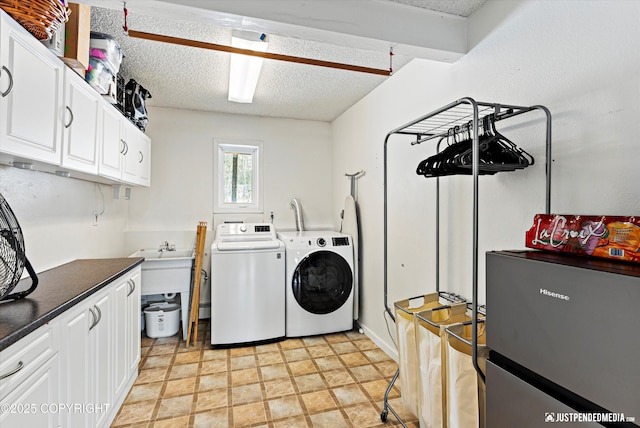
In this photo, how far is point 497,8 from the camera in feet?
5.64

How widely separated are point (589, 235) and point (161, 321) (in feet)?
11.1

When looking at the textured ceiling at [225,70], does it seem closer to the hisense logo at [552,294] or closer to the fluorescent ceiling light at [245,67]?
the fluorescent ceiling light at [245,67]

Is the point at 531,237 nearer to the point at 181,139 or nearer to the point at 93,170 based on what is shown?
the point at 93,170

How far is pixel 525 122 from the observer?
1.55 meters

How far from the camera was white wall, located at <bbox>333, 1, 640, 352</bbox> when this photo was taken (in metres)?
1.18

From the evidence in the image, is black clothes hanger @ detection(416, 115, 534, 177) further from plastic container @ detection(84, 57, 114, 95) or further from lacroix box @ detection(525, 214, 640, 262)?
plastic container @ detection(84, 57, 114, 95)

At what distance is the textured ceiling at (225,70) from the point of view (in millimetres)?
1948

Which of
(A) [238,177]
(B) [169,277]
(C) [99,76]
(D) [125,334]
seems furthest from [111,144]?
(A) [238,177]

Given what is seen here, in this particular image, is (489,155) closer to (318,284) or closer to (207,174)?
(318,284)

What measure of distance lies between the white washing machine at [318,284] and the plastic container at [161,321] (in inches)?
45.5

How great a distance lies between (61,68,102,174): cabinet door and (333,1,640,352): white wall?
2122 millimetres

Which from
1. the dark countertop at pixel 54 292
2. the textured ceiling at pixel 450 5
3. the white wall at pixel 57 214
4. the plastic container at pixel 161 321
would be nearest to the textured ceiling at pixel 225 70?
the textured ceiling at pixel 450 5

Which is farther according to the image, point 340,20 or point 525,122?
point 340,20

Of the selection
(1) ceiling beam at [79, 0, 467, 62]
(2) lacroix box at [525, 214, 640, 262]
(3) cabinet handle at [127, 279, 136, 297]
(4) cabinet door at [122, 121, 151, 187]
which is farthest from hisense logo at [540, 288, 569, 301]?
(4) cabinet door at [122, 121, 151, 187]
